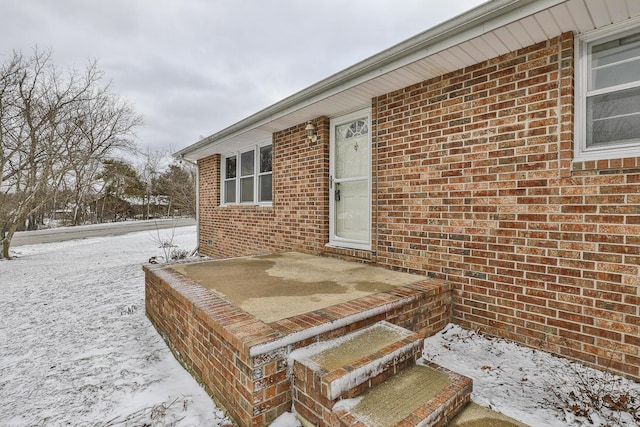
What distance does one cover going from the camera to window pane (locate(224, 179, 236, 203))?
742cm

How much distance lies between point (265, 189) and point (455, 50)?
439 cm

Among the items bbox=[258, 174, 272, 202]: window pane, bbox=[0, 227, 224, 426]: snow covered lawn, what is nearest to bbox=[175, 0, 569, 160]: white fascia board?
bbox=[258, 174, 272, 202]: window pane

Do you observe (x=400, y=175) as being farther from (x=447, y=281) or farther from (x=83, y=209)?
(x=83, y=209)

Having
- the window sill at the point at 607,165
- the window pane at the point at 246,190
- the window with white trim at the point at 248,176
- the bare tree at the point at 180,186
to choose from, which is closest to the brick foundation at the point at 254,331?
the window sill at the point at 607,165

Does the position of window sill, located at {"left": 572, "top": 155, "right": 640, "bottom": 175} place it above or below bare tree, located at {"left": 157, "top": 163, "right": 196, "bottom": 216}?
below

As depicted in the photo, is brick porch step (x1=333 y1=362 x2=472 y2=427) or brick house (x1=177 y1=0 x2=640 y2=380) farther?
brick house (x1=177 y1=0 x2=640 y2=380)

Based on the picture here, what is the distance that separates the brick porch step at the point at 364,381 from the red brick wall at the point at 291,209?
2.80 m

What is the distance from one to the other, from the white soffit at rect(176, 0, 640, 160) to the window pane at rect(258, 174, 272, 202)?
171cm

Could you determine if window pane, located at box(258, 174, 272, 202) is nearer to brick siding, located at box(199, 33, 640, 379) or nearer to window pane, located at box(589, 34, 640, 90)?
brick siding, located at box(199, 33, 640, 379)

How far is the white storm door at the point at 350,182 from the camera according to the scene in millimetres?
4277

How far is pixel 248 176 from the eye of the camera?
6.86 meters

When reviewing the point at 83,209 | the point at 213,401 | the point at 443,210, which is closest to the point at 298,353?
the point at 213,401

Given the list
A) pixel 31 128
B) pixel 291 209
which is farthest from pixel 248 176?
pixel 31 128

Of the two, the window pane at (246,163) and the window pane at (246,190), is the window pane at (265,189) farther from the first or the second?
the window pane at (246,163)
